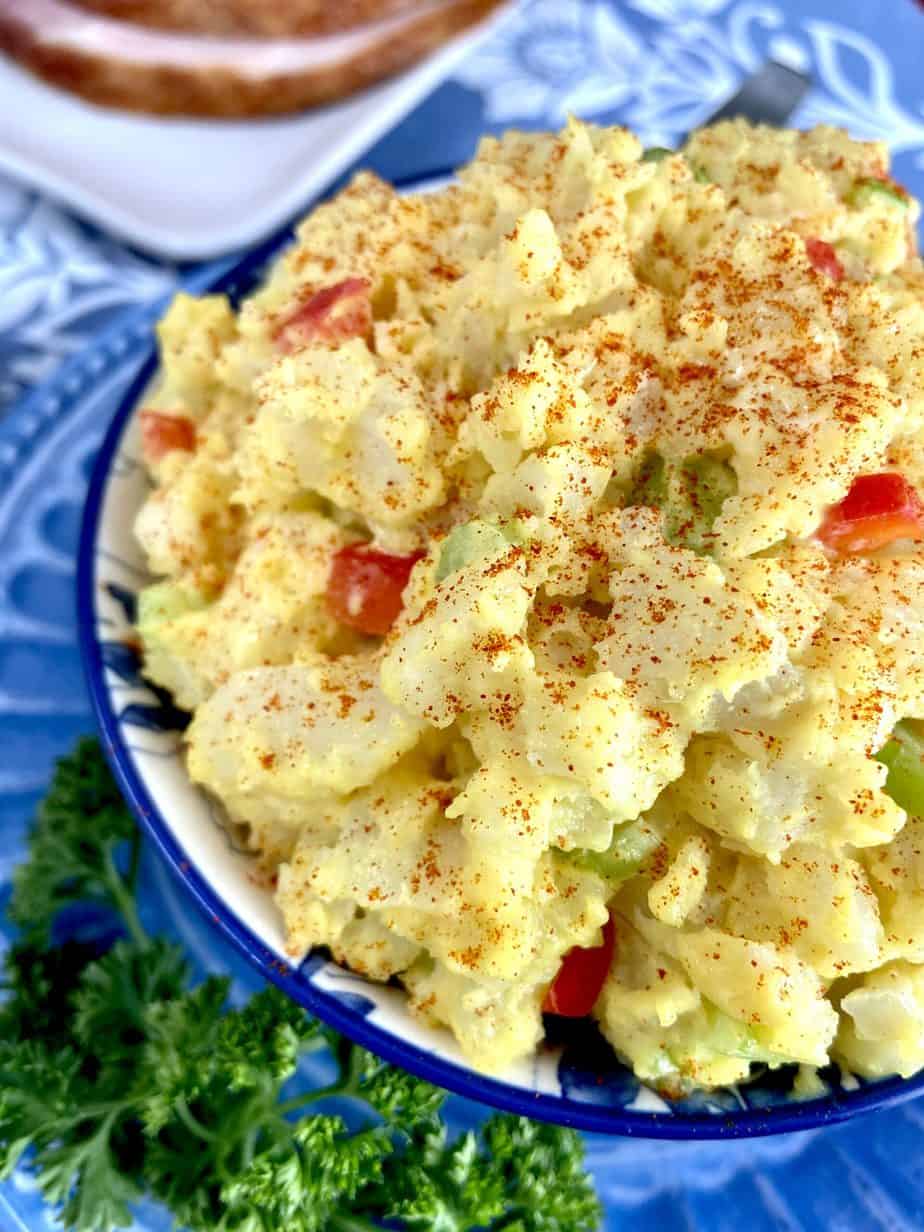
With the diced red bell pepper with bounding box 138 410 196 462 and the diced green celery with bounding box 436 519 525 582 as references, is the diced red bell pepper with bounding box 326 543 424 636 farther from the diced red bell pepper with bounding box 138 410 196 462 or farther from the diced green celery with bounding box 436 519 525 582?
the diced red bell pepper with bounding box 138 410 196 462

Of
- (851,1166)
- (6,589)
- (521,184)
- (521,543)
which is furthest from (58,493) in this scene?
(851,1166)

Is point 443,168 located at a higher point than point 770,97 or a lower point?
lower

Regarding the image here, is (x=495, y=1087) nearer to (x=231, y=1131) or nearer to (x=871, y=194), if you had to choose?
(x=231, y=1131)

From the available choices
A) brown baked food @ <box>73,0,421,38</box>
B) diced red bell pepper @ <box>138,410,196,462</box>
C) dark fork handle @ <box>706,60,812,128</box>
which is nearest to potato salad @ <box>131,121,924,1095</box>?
diced red bell pepper @ <box>138,410,196,462</box>

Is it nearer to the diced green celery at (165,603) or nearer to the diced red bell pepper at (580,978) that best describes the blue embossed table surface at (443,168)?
the diced red bell pepper at (580,978)

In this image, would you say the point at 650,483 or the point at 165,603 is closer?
the point at 650,483

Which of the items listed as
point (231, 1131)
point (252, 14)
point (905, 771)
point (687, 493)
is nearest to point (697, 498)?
point (687, 493)
